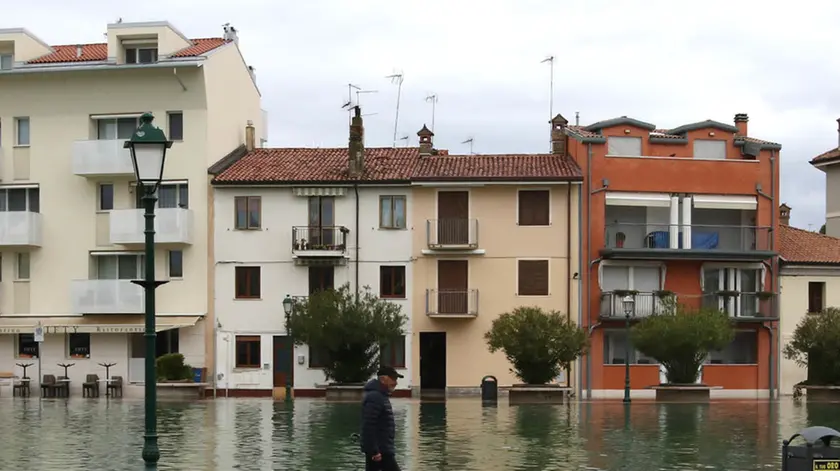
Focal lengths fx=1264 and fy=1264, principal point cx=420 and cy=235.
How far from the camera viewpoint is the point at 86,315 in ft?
169

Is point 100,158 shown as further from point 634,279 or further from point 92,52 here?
point 634,279

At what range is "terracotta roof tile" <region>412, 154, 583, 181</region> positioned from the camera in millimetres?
50500

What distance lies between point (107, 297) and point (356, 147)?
38.5 feet

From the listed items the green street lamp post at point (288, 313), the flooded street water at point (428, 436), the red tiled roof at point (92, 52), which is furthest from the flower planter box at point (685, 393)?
the red tiled roof at point (92, 52)

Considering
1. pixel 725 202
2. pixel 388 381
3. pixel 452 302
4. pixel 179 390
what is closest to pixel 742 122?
pixel 725 202

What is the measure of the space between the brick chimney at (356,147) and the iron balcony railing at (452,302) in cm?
587

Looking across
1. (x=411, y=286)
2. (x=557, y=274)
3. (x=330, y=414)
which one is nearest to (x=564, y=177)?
(x=557, y=274)

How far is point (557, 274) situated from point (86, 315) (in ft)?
63.1

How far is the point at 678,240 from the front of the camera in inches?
2023

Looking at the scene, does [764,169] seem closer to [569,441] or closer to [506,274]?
[506,274]

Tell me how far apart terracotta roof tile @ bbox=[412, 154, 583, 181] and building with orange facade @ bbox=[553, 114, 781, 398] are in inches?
37.7

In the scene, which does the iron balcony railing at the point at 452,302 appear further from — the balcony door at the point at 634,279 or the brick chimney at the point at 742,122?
the brick chimney at the point at 742,122

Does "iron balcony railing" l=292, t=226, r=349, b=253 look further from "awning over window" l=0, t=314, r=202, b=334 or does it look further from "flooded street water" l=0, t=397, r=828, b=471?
"flooded street water" l=0, t=397, r=828, b=471

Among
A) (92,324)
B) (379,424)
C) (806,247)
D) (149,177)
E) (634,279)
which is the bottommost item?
(92,324)
